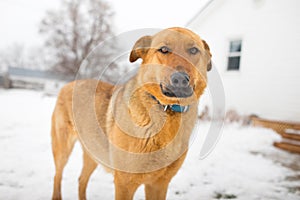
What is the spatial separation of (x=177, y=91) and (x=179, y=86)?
4 centimetres

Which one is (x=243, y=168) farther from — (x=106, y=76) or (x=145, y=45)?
(x=145, y=45)

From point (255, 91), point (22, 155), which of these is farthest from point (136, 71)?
point (255, 91)

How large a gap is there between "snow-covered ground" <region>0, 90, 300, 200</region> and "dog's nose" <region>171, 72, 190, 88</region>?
141cm

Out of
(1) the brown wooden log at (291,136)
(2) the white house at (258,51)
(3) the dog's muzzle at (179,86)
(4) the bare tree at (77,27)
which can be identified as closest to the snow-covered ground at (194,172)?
(1) the brown wooden log at (291,136)

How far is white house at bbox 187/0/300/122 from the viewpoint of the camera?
2.31 meters

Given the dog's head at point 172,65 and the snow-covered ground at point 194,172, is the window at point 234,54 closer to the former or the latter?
the snow-covered ground at point 194,172

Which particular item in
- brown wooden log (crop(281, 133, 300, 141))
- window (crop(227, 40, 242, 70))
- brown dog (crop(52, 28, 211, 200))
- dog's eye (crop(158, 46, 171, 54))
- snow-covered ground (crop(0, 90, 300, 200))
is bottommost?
snow-covered ground (crop(0, 90, 300, 200))

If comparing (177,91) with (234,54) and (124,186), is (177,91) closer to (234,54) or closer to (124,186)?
(124,186)

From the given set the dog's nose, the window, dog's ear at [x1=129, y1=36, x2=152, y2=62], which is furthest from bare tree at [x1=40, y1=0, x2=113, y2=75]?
the window

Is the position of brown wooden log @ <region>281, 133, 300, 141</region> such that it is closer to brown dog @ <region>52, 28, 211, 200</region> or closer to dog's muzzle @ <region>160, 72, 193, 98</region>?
brown dog @ <region>52, 28, 211, 200</region>

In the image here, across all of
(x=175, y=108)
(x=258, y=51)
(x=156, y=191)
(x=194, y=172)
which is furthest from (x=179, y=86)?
(x=258, y=51)

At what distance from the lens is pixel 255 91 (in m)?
4.16

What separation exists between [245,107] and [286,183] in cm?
231

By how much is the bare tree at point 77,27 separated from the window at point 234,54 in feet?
11.9
